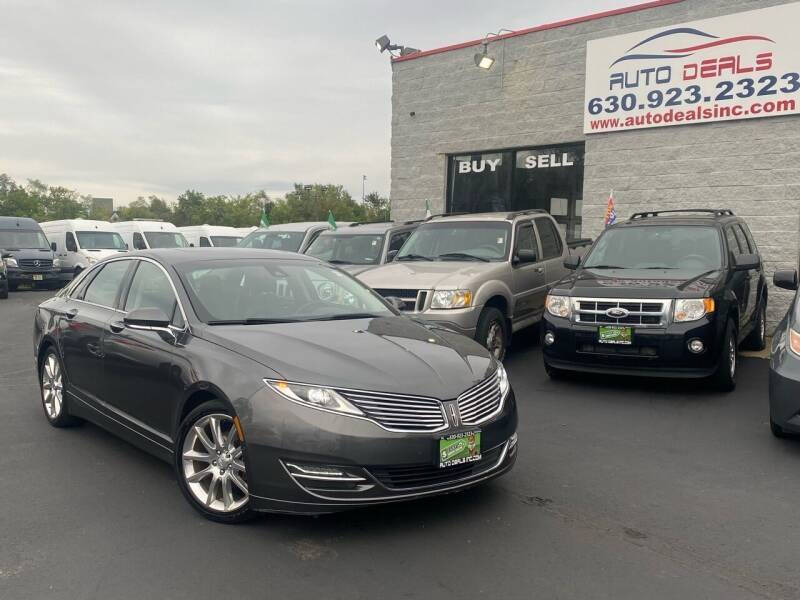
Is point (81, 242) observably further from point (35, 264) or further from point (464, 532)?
point (464, 532)

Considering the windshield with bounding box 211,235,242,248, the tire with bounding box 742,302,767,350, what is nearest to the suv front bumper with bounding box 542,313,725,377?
the tire with bounding box 742,302,767,350

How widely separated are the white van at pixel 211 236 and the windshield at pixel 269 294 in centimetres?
2186

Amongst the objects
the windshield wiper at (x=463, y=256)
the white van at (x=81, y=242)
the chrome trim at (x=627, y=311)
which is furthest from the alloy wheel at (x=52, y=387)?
the white van at (x=81, y=242)

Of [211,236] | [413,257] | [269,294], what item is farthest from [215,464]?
[211,236]

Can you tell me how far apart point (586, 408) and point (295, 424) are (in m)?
3.88

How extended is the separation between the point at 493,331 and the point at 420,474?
503 cm

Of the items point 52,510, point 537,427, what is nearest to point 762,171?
point 537,427

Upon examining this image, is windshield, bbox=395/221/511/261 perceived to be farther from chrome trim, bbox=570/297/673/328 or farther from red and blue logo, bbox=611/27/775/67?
red and blue logo, bbox=611/27/775/67

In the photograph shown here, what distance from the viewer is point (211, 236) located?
27.4 m

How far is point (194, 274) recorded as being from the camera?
16.4 ft

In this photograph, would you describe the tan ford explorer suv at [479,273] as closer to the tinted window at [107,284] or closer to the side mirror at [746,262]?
the side mirror at [746,262]

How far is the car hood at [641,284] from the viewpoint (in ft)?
23.5

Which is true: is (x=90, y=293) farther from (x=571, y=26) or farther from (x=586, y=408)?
(x=571, y=26)

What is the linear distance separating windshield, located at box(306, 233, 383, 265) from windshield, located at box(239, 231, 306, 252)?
1.74 metres
